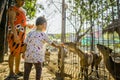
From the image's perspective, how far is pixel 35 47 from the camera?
469 cm

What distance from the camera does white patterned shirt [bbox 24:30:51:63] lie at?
15.3 feet

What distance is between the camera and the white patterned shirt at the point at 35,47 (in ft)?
15.3

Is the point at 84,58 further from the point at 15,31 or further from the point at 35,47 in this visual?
the point at 35,47

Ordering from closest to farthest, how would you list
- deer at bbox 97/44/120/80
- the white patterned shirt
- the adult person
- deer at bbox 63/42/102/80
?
the white patterned shirt → deer at bbox 97/44/120/80 → the adult person → deer at bbox 63/42/102/80

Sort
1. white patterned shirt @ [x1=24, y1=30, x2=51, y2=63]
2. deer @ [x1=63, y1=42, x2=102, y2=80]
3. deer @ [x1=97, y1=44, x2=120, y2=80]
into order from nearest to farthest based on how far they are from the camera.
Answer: white patterned shirt @ [x1=24, y1=30, x2=51, y2=63] → deer @ [x1=97, y1=44, x2=120, y2=80] → deer @ [x1=63, y1=42, x2=102, y2=80]

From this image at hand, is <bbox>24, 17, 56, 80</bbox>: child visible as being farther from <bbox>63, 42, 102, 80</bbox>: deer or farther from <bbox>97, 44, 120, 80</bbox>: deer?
<bbox>63, 42, 102, 80</bbox>: deer

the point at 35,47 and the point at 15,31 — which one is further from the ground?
the point at 15,31

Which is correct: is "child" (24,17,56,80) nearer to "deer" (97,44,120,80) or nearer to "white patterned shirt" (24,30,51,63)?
"white patterned shirt" (24,30,51,63)

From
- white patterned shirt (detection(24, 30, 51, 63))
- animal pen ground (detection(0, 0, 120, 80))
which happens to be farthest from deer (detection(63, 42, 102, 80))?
white patterned shirt (detection(24, 30, 51, 63))

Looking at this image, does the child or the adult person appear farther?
the adult person

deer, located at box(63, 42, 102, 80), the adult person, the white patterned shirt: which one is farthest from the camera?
deer, located at box(63, 42, 102, 80)

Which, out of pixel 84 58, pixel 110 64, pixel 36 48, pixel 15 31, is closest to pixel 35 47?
pixel 36 48

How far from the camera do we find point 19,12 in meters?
6.05

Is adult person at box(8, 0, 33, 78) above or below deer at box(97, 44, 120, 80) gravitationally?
above
